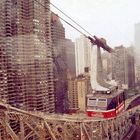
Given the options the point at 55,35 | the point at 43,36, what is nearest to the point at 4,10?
the point at 43,36

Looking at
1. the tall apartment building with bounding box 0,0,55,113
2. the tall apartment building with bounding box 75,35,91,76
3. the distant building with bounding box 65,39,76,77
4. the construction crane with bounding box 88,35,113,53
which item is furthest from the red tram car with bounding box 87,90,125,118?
the tall apartment building with bounding box 75,35,91,76

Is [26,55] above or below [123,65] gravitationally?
above

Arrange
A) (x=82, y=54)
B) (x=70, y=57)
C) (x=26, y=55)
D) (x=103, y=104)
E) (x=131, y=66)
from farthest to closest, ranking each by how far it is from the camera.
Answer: (x=70, y=57) → (x=82, y=54) → (x=131, y=66) → (x=26, y=55) → (x=103, y=104)

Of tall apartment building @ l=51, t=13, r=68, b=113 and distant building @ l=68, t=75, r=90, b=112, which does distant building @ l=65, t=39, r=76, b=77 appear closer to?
tall apartment building @ l=51, t=13, r=68, b=113

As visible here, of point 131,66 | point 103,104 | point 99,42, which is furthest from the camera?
point 131,66

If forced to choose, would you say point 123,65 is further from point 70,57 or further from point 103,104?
point 103,104

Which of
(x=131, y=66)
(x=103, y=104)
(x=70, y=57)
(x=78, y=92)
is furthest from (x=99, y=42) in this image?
(x=70, y=57)
